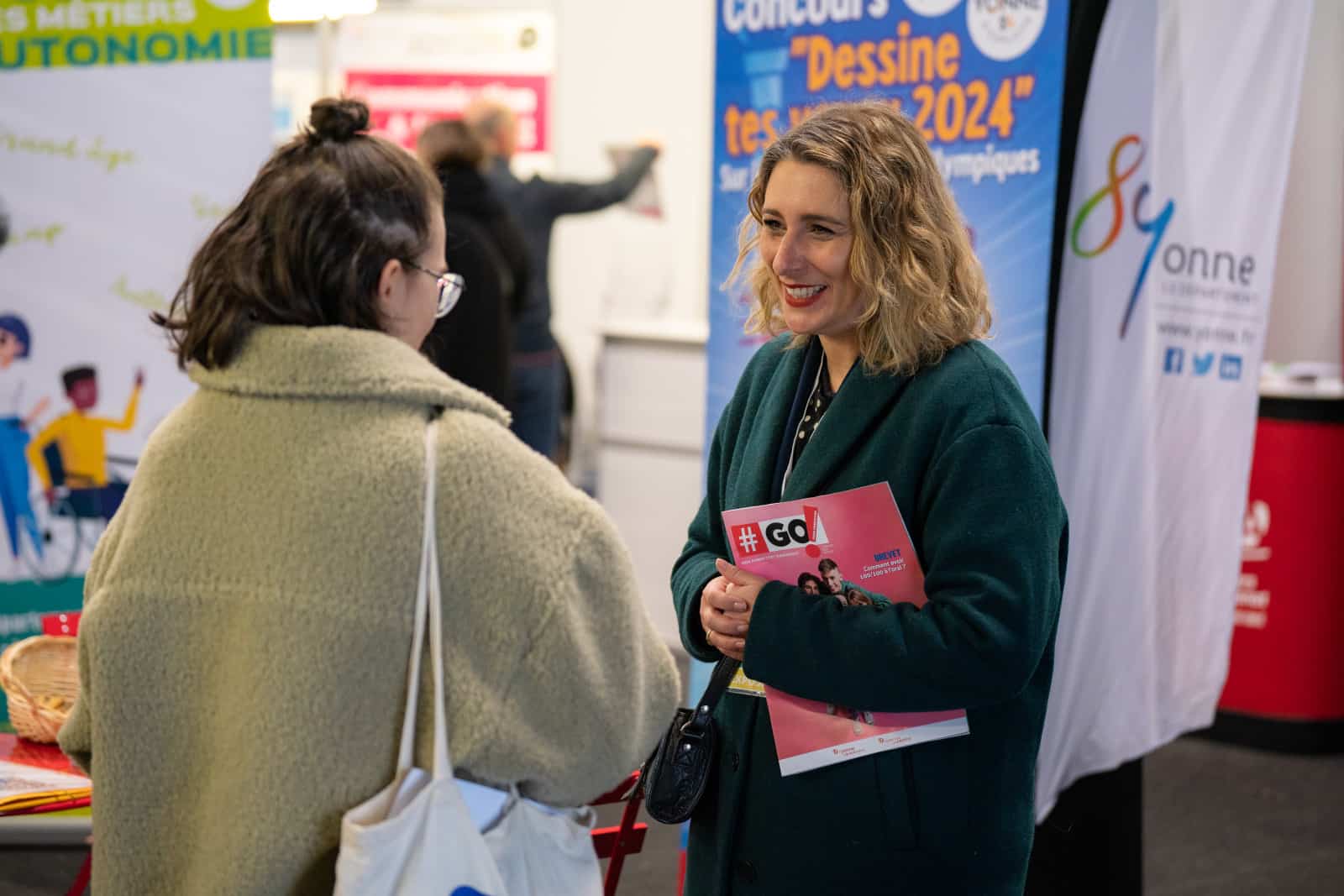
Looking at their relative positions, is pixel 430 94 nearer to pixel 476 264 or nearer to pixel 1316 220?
pixel 476 264

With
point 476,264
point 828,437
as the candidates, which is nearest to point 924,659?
point 828,437

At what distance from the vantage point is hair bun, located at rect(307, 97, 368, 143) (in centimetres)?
130

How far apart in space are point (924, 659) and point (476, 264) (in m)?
3.09

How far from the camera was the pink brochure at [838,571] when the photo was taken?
1.60 m

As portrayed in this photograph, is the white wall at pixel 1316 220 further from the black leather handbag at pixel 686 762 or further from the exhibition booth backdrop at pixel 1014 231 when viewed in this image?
the black leather handbag at pixel 686 762

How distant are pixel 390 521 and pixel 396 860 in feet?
0.97

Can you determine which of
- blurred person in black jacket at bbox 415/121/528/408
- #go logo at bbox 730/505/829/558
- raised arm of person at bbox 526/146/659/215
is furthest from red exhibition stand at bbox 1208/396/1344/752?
#go logo at bbox 730/505/829/558

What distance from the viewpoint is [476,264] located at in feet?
14.4

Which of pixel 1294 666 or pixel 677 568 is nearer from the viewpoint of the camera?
pixel 677 568

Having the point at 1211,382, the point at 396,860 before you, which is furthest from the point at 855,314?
the point at 1211,382

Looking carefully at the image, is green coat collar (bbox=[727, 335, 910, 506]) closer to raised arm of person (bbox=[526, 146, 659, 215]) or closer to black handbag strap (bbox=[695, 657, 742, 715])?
black handbag strap (bbox=[695, 657, 742, 715])

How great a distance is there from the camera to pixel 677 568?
1882 millimetres

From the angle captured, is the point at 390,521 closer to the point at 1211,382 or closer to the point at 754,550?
the point at 754,550

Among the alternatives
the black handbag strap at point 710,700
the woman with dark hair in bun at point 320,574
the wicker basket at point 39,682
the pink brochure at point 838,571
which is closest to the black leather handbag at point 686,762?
the black handbag strap at point 710,700
